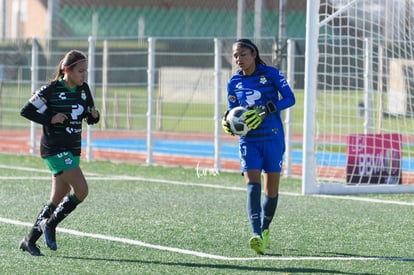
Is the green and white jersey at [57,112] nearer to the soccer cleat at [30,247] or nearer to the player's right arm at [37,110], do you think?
the player's right arm at [37,110]

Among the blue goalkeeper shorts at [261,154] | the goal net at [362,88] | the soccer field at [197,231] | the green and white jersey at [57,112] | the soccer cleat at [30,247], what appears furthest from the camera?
the goal net at [362,88]

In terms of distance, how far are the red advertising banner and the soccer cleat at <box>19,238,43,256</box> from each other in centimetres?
731

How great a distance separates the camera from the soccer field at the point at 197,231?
9055 mm

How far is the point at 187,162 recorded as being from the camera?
19688mm

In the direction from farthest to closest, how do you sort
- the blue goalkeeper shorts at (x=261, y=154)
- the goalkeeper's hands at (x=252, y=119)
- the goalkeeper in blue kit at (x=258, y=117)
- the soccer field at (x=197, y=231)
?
the blue goalkeeper shorts at (x=261, y=154)
the goalkeeper in blue kit at (x=258, y=117)
the goalkeeper's hands at (x=252, y=119)
the soccer field at (x=197, y=231)

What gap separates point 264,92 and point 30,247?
2541mm

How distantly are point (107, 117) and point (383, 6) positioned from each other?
8.20 meters

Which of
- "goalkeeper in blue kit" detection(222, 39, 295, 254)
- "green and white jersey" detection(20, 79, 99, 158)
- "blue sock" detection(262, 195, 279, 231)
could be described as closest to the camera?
"green and white jersey" detection(20, 79, 99, 158)

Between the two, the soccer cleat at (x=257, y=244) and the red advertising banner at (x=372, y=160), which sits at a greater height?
the red advertising banner at (x=372, y=160)

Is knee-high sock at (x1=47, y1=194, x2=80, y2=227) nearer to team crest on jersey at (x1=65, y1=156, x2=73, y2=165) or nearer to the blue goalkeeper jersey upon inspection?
team crest on jersey at (x1=65, y1=156, x2=73, y2=165)

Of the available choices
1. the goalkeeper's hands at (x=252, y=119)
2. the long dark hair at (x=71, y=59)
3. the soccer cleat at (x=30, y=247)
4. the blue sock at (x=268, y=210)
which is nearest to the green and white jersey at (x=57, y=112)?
the long dark hair at (x=71, y=59)

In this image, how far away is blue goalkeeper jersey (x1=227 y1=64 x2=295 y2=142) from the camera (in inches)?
399

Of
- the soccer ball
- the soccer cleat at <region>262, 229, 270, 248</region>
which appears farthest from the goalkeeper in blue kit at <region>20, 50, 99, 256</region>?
the soccer cleat at <region>262, 229, 270, 248</region>

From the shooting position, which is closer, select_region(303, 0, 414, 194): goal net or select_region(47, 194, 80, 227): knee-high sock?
select_region(47, 194, 80, 227): knee-high sock
